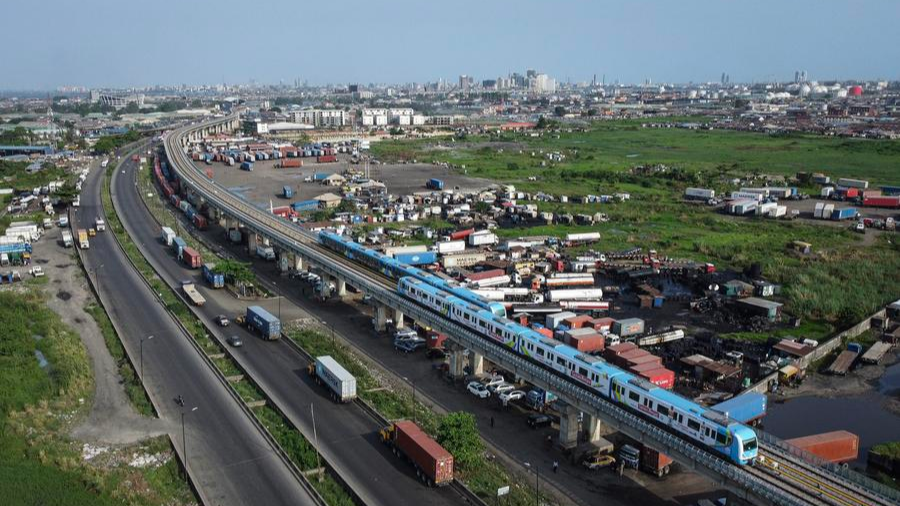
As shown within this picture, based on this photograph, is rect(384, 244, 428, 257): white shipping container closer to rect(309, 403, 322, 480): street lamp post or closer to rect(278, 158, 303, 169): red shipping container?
rect(309, 403, 322, 480): street lamp post

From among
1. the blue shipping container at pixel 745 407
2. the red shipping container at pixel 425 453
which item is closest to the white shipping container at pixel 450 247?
the blue shipping container at pixel 745 407

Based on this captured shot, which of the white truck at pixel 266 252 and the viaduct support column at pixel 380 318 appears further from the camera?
the white truck at pixel 266 252

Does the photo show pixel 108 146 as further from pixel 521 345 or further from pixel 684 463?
pixel 684 463

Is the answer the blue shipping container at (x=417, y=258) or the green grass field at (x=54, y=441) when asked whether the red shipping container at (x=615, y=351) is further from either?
the blue shipping container at (x=417, y=258)

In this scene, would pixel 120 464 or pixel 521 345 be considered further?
pixel 521 345

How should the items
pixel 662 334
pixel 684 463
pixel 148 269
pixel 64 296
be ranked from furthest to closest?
pixel 148 269 < pixel 64 296 < pixel 662 334 < pixel 684 463

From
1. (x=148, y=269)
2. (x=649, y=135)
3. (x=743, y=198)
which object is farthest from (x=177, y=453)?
(x=649, y=135)
